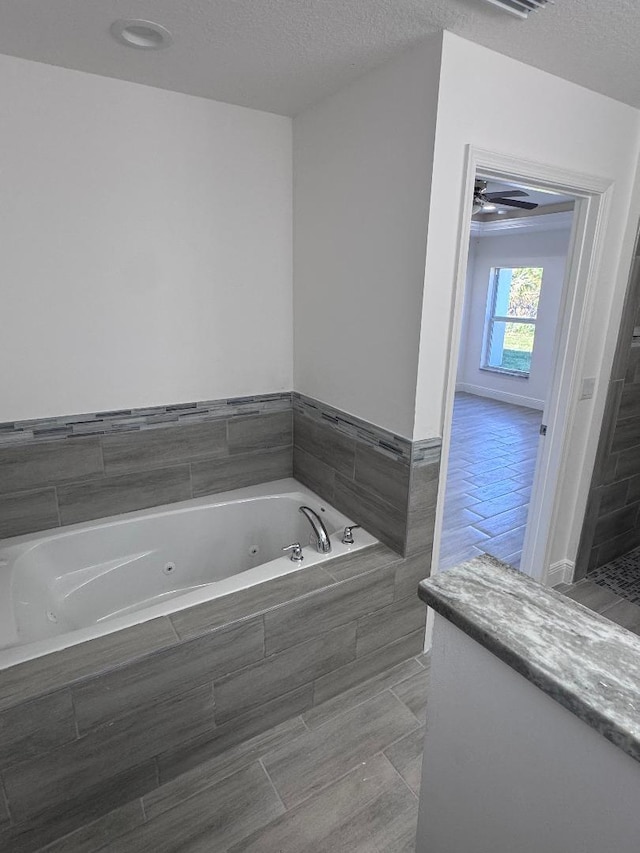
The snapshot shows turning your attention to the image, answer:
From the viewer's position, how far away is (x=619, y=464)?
278cm

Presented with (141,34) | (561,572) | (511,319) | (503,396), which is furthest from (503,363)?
(141,34)

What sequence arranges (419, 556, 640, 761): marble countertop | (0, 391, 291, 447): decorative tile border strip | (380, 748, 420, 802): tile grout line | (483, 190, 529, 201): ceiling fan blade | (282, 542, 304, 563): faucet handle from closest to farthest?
(419, 556, 640, 761): marble countertop, (380, 748, 420, 802): tile grout line, (282, 542, 304, 563): faucet handle, (0, 391, 291, 447): decorative tile border strip, (483, 190, 529, 201): ceiling fan blade

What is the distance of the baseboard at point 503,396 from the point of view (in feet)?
22.1

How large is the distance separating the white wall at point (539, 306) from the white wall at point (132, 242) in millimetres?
4492

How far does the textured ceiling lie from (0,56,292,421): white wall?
0.17 m

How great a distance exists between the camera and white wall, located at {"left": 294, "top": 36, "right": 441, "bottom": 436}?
177cm

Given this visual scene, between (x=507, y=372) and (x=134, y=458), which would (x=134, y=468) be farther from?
(x=507, y=372)

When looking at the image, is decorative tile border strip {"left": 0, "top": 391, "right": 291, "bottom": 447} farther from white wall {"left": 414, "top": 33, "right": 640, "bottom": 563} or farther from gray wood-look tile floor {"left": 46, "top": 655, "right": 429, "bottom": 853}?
gray wood-look tile floor {"left": 46, "top": 655, "right": 429, "bottom": 853}

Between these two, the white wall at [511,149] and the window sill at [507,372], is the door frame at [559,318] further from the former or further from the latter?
the window sill at [507,372]

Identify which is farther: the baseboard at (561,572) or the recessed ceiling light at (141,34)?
the baseboard at (561,572)

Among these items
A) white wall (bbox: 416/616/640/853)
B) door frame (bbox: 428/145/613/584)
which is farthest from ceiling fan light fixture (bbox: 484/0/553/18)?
white wall (bbox: 416/616/640/853)

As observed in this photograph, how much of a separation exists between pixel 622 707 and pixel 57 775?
162cm

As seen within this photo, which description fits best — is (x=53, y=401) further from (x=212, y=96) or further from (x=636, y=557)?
(x=636, y=557)

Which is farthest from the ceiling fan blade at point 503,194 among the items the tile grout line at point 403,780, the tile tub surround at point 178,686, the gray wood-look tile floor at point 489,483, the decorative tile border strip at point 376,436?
the tile grout line at point 403,780
